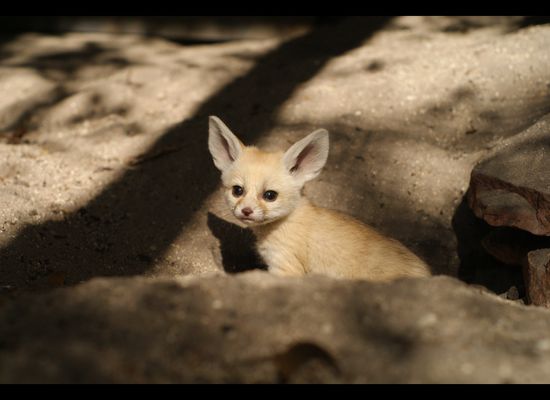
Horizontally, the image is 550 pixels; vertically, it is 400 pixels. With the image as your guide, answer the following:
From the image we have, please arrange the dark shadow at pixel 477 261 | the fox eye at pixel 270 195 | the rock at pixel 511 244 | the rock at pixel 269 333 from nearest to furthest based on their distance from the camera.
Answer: the rock at pixel 269 333 → the fox eye at pixel 270 195 → the rock at pixel 511 244 → the dark shadow at pixel 477 261

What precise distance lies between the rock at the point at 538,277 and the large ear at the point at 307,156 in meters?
1.36

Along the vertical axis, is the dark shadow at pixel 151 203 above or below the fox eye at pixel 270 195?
below

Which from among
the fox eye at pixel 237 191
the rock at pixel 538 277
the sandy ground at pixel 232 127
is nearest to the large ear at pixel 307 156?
the fox eye at pixel 237 191

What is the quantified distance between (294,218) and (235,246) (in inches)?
29.5

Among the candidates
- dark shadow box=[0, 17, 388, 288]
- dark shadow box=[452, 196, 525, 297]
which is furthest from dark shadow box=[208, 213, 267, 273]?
dark shadow box=[452, 196, 525, 297]

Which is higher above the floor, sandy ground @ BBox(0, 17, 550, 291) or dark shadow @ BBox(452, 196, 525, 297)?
sandy ground @ BBox(0, 17, 550, 291)

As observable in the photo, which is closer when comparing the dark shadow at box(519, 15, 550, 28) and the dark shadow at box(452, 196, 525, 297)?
the dark shadow at box(452, 196, 525, 297)

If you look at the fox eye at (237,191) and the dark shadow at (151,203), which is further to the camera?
the dark shadow at (151,203)

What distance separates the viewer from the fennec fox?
11.8ft

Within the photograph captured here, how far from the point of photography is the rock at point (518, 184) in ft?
11.8

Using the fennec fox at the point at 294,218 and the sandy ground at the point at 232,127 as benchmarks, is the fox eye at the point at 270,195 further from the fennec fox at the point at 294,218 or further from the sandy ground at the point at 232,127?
the sandy ground at the point at 232,127

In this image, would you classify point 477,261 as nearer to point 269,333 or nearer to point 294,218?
point 294,218

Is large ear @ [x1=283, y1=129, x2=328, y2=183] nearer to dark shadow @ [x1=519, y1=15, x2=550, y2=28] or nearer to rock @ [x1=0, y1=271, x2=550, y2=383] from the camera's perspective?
rock @ [x1=0, y1=271, x2=550, y2=383]

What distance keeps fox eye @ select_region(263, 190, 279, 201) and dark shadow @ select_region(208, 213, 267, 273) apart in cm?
70
